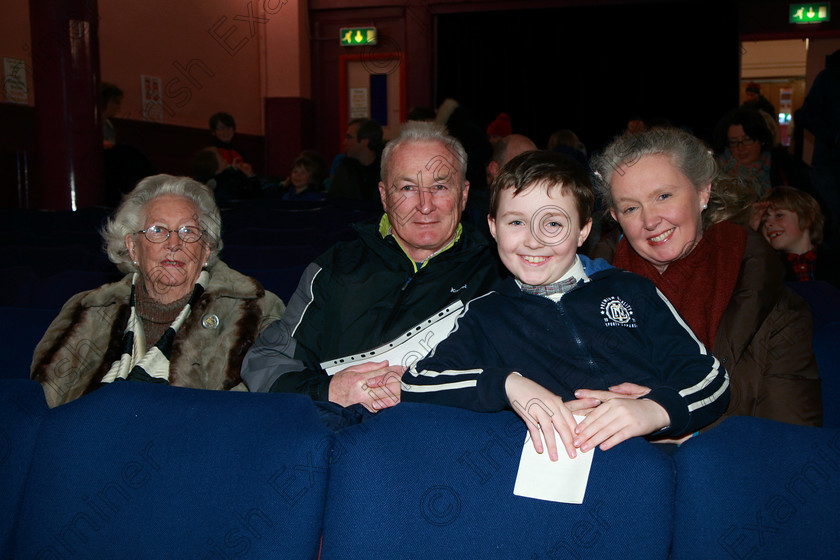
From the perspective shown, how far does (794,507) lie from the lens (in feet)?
3.76

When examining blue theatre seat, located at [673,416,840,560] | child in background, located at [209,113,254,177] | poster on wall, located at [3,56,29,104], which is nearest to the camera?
blue theatre seat, located at [673,416,840,560]

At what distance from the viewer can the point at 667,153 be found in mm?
1682

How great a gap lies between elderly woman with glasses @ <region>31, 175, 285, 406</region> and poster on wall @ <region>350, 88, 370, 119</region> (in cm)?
900

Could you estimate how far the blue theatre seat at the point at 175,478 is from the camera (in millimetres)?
1258

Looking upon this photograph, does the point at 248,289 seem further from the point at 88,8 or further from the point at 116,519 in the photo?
the point at 88,8

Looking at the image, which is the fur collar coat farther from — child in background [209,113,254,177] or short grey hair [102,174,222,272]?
child in background [209,113,254,177]

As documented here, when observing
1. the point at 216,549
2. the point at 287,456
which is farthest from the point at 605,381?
the point at 216,549

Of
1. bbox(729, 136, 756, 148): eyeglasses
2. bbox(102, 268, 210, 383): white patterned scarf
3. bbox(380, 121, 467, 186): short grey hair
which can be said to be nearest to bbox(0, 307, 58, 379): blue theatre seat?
bbox(102, 268, 210, 383): white patterned scarf

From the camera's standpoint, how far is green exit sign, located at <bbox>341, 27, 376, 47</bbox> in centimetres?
1049

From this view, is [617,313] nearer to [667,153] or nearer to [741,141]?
[667,153]

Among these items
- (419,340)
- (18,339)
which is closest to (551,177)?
(419,340)

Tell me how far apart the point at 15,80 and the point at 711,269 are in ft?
21.0

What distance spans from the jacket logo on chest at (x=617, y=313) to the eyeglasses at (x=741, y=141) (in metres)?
2.92

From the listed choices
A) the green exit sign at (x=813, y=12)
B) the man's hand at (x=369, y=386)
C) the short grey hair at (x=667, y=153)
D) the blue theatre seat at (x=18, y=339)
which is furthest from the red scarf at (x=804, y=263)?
the green exit sign at (x=813, y=12)
